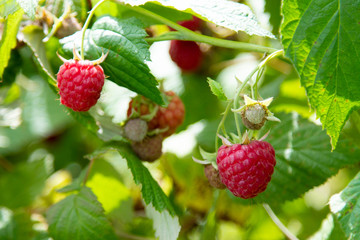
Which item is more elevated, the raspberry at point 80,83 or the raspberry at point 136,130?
the raspberry at point 80,83

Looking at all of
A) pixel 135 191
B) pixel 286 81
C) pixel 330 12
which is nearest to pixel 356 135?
pixel 286 81

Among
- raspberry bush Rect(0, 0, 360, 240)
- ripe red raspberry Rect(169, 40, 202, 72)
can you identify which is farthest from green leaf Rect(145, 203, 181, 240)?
ripe red raspberry Rect(169, 40, 202, 72)

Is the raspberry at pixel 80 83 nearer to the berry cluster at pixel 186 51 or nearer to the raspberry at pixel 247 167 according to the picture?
the raspberry at pixel 247 167

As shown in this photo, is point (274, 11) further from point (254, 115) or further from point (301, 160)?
point (254, 115)

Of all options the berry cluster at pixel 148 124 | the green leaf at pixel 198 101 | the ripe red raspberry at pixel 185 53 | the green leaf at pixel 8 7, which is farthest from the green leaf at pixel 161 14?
the green leaf at pixel 198 101

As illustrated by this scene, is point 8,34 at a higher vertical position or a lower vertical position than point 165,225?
higher

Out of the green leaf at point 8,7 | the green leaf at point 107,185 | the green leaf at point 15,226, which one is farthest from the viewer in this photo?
the green leaf at point 107,185

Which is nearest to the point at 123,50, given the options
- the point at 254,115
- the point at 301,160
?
the point at 254,115
